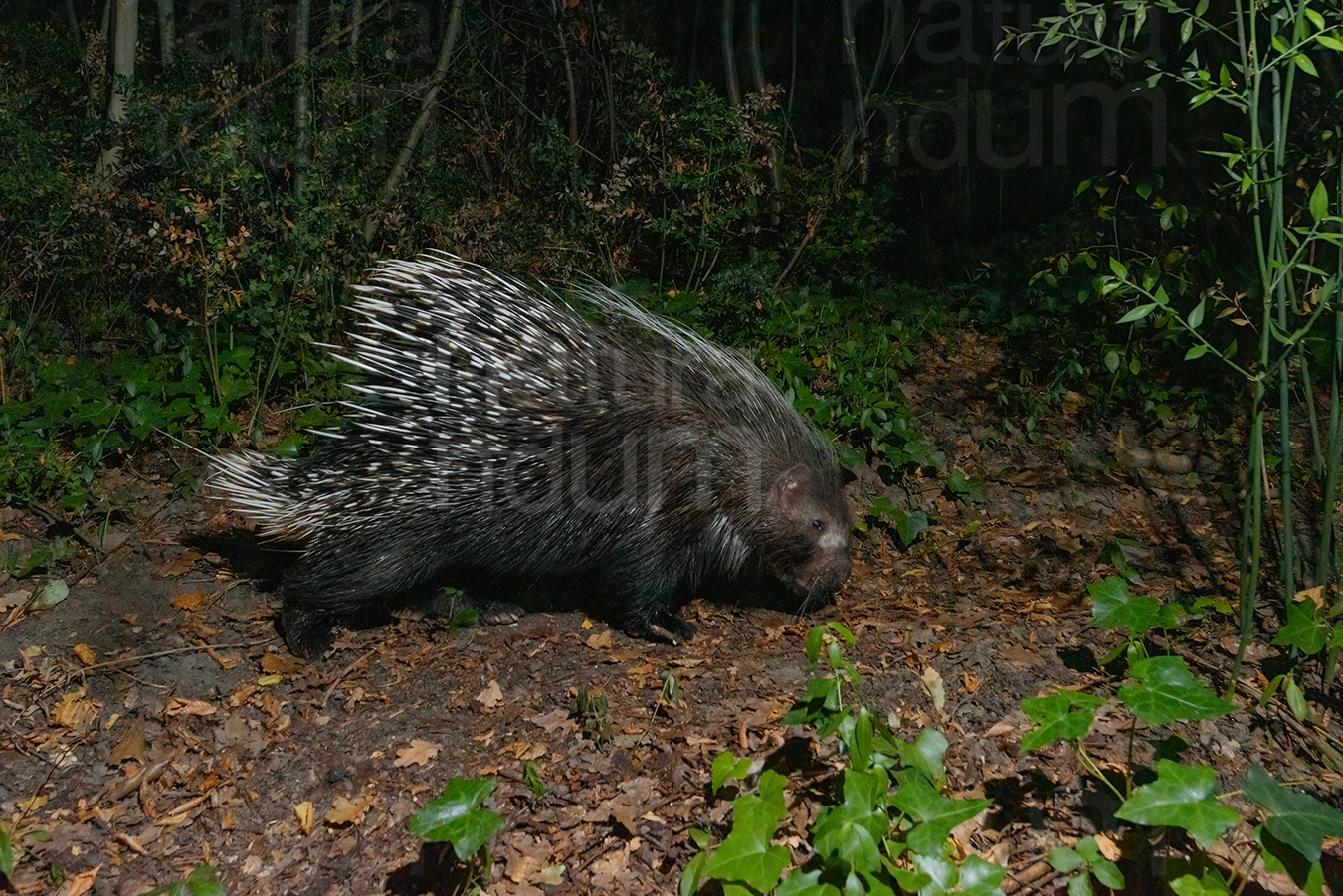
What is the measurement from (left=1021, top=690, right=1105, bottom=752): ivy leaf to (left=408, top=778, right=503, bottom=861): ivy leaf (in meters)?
1.33

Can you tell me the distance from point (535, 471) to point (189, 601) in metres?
1.58

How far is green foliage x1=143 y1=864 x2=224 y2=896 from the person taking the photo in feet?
7.91

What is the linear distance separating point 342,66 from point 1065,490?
181 inches

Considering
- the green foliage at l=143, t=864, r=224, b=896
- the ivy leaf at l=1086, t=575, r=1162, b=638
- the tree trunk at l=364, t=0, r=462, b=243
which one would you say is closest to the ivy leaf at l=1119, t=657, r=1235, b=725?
the ivy leaf at l=1086, t=575, r=1162, b=638

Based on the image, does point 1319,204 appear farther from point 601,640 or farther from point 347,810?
point 347,810

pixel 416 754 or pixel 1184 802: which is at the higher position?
pixel 1184 802

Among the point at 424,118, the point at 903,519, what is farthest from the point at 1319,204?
the point at 424,118

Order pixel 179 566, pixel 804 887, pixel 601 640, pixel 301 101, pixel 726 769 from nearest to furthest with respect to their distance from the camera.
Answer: pixel 804 887, pixel 726 769, pixel 601 640, pixel 179 566, pixel 301 101

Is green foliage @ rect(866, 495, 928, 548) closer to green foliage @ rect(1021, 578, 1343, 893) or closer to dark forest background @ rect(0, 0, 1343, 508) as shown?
dark forest background @ rect(0, 0, 1343, 508)

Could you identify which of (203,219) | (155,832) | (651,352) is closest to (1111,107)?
(651,352)

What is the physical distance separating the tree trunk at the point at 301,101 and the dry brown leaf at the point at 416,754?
11.5 feet

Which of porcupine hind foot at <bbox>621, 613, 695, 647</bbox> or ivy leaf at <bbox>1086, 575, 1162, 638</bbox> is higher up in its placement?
ivy leaf at <bbox>1086, 575, 1162, 638</bbox>

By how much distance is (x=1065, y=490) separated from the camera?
4883mm

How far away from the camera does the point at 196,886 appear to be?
95.0 inches
